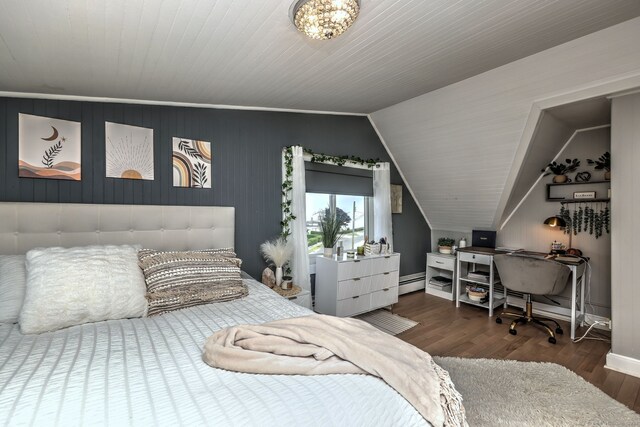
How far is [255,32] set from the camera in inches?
61.4

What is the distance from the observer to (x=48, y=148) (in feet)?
6.64

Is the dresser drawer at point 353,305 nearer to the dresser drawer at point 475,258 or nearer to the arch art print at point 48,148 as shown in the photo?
the dresser drawer at point 475,258

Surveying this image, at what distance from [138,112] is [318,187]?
1.92m

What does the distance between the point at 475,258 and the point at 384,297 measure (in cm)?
137

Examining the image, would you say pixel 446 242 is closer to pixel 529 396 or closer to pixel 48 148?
pixel 529 396

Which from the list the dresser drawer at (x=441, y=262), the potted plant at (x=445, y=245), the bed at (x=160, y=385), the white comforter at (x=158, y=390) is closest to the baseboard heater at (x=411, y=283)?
the dresser drawer at (x=441, y=262)

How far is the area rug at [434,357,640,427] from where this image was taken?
1743 millimetres

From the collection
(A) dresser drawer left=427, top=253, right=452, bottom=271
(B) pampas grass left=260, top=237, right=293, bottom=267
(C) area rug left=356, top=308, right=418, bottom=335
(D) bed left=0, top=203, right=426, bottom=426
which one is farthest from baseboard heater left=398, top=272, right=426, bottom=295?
(D) bed left=0, top=203, right=426, bottom=426

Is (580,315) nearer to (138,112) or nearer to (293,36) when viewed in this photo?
(293,36)

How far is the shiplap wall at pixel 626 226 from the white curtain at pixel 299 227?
2679 millimetres

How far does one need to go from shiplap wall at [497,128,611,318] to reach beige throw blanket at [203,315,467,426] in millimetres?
3397

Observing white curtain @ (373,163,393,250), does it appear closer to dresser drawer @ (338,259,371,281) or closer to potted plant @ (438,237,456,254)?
dresser drawer @ (338,259,371,281)

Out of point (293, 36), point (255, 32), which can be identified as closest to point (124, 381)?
point (255, 32)

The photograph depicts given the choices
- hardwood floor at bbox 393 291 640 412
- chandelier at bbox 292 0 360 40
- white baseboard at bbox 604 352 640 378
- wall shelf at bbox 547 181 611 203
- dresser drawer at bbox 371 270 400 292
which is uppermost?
chandelier at bbox 292 0 360 40
